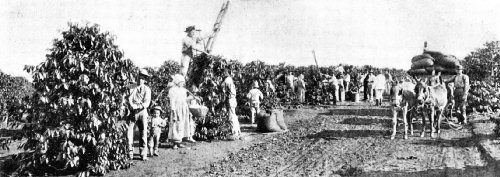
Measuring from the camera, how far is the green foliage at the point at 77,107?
25.5 ft

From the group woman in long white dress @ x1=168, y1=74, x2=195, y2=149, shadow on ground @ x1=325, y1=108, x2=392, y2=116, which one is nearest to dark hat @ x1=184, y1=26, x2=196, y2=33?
woman in long white dress @ x1=168, y1=74, x2=195, y2=149

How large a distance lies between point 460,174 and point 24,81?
104 feet

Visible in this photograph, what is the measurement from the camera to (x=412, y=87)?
1258cm

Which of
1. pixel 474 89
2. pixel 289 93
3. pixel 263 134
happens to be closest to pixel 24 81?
pixel 289 93

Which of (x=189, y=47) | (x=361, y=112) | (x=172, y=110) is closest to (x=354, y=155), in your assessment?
(x=172, y=110)

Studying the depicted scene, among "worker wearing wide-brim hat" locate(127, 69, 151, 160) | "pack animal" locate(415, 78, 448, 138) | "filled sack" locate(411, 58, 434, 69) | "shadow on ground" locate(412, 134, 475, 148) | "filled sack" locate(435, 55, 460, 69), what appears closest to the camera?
"worker wearing wide-brim hat" locate(127, 69, 151, 160)

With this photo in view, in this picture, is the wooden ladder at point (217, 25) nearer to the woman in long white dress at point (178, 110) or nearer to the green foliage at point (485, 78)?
the woman in long white dress at point (178, 110)

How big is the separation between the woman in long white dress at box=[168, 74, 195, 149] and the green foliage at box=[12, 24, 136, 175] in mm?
2402

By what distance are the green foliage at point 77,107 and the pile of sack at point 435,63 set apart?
1296 cm

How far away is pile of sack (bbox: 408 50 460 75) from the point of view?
17.6 metres

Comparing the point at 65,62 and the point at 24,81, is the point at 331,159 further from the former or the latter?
the point at 24,81

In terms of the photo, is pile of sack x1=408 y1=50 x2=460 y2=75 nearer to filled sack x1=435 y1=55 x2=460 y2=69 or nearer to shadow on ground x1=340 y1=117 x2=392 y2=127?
filled sack x1=435 y1=55 x2=460 y2=69

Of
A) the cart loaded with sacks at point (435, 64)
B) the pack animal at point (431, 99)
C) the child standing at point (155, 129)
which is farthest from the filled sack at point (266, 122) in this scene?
the cart loaded with sacks at point (435, 64)

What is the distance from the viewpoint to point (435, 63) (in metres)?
18.0
